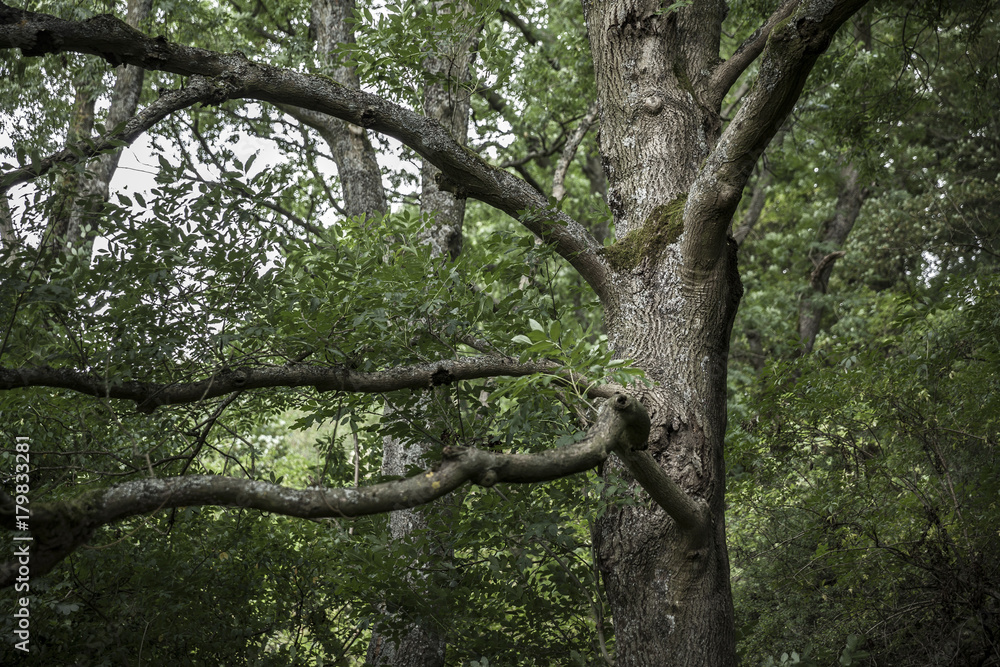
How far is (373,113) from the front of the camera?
3963 mm

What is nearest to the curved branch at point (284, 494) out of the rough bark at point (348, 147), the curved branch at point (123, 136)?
the curved branch at point (123, 136)

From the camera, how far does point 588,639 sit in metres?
5.31

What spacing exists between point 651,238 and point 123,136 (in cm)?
279

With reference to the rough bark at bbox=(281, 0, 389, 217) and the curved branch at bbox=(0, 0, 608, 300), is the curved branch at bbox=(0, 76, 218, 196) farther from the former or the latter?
the rough bark at bbox=(281, 0, 389, 217)

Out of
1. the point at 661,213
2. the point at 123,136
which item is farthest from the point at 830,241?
the point at 123,136

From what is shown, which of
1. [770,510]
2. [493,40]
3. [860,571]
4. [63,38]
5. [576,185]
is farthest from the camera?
[576,185]

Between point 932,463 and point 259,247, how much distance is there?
5.50 meters

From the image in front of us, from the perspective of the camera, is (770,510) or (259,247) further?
(770,510)

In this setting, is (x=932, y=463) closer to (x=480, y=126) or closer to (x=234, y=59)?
(x=234, y=59)

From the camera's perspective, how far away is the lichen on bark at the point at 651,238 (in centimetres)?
403

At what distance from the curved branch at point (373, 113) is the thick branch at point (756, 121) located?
0.59 m

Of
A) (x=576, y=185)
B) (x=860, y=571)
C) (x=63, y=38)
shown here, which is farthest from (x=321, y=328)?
(x=576, y=185)

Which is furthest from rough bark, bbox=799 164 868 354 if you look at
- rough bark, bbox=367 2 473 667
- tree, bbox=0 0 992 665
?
tree, bbox=0 0 992 665

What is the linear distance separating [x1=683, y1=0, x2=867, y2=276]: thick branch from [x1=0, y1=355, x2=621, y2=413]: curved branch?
94 cm
